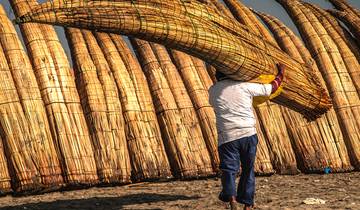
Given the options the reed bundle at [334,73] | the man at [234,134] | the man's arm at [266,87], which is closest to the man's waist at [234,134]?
the man at [234,134]

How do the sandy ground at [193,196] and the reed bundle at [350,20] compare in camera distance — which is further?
the reed bundle at [350,20]

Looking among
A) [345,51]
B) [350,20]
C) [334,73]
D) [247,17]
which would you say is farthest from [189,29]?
[350,20]

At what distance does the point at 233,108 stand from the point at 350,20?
17.5ft

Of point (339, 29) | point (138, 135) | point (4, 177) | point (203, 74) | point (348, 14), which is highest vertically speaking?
point (348, 14)

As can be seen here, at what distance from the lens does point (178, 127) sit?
794cm

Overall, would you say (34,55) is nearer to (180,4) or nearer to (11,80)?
(11,80)

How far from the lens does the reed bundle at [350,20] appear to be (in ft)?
32.6

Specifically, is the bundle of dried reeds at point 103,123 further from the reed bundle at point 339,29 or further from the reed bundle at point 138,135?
the reed bundle at point 339,29

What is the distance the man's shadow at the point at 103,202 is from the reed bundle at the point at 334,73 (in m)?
3.26

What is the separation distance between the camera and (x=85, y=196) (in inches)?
272

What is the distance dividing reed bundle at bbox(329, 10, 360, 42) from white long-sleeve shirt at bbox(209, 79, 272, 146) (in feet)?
16.3

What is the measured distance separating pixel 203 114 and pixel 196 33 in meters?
→ 3.06

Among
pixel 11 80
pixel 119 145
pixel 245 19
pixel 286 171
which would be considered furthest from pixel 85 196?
pixel 245 19

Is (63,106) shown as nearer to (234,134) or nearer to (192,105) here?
(192,105)
